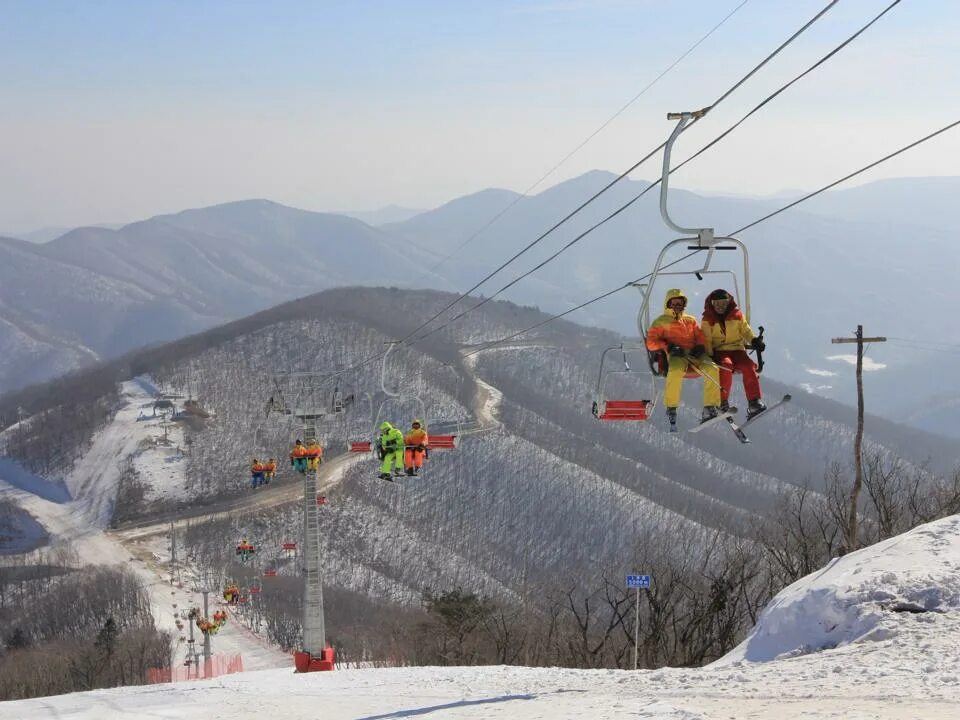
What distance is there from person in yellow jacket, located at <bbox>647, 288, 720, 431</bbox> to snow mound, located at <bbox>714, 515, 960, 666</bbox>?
457cm

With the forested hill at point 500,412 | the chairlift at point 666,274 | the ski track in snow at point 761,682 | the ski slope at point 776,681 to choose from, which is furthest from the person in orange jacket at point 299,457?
the forested hill at point 500,412

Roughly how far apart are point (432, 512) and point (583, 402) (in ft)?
180

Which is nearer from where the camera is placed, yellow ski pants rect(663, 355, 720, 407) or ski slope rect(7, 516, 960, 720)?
ski slope rect(7, 516, 960, 720)

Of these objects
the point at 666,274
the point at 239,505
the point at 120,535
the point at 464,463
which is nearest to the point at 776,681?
the point at 666,274

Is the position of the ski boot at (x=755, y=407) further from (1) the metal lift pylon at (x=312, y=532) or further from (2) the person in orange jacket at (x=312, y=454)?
(2) the person in orange jacket at (x=312, y=454)

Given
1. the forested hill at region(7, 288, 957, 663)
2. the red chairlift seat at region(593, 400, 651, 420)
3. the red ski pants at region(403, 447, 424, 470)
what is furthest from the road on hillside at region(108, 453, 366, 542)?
the red chairlift seat at region(593, 400, 651, 420)

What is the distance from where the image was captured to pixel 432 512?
119 meters

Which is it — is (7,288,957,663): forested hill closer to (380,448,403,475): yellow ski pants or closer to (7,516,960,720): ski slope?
(380,448,403,475): yellow ski pants

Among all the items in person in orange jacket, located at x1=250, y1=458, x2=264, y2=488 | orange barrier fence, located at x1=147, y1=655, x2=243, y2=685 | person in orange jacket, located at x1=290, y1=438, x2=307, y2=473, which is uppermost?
person in orange jacket, located at x1=290, y1=438, x2=307, y2=473

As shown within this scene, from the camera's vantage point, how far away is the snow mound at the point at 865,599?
17.1 metres

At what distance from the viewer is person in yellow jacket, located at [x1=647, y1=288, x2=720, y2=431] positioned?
15.5 m

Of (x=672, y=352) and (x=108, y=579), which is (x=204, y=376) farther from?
(x=672, y=352)

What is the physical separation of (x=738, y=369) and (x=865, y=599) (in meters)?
4.85

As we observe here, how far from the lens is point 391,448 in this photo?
2747 centimetres
